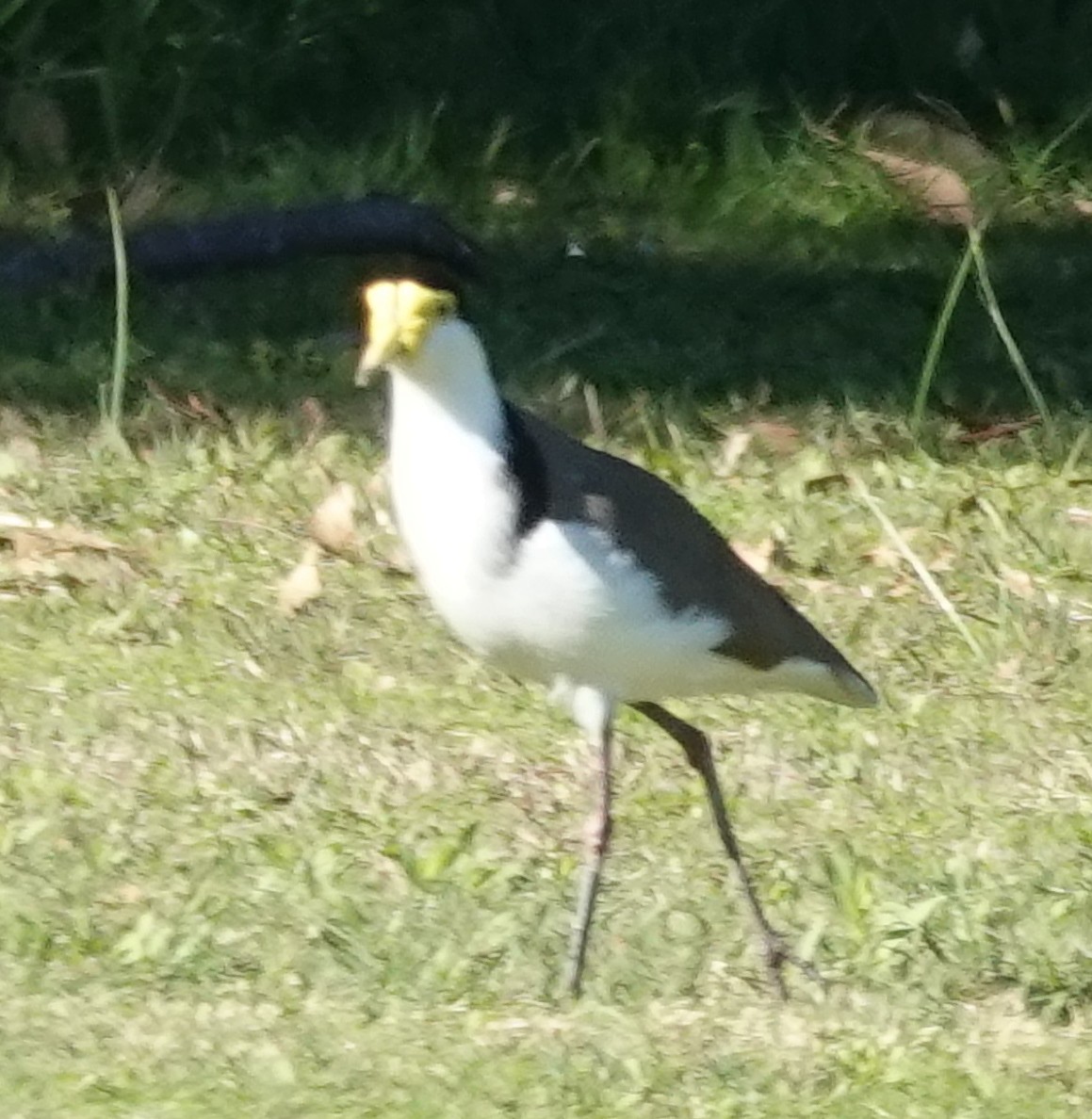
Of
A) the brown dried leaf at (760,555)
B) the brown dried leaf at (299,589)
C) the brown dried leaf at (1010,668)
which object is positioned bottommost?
the brown dried leaf at (299,589)

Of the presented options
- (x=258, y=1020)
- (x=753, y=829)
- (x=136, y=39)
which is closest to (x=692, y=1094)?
(x=258, y=1020)

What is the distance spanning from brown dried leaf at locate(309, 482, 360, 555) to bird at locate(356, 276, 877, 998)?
1.60 metres

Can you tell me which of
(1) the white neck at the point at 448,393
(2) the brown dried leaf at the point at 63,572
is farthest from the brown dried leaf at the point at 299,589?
(1) the white neck at the point at 448,393

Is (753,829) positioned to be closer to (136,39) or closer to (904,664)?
(904,664)

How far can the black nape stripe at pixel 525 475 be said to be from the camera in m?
3.62

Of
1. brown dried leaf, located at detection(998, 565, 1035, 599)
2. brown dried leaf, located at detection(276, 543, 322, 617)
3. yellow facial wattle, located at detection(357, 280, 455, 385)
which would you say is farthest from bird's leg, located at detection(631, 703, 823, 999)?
brown dried leaf, located at detection(998, 565, 1035, 599)

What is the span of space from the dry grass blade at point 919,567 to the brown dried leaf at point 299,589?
1116mm

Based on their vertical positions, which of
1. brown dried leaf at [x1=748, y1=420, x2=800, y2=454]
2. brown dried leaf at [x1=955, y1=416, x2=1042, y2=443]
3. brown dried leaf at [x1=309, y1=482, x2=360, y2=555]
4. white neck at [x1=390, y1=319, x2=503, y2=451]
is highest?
white neck at [x1=390, y1=319, x2=503, y2=451]

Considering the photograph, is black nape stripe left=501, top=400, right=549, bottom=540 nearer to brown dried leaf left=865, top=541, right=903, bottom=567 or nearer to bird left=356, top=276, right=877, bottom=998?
bird left=356, top=276, right=877, bottom=998

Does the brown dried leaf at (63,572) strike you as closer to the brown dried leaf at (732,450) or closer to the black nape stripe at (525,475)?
the brown dried leaf at (732,450)

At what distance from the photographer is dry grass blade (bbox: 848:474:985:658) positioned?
Answer: 525cm

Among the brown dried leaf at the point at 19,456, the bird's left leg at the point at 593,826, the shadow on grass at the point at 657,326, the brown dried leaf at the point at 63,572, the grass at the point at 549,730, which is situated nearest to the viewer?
the grass at the point at 549,730

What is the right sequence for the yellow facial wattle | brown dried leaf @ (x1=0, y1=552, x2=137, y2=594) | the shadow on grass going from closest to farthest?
the yellow facial wattle → brown dried leaf @ (x1=0, y1=552, x2=137, y2=594) → the shadow on grass

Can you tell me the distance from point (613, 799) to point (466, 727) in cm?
36
